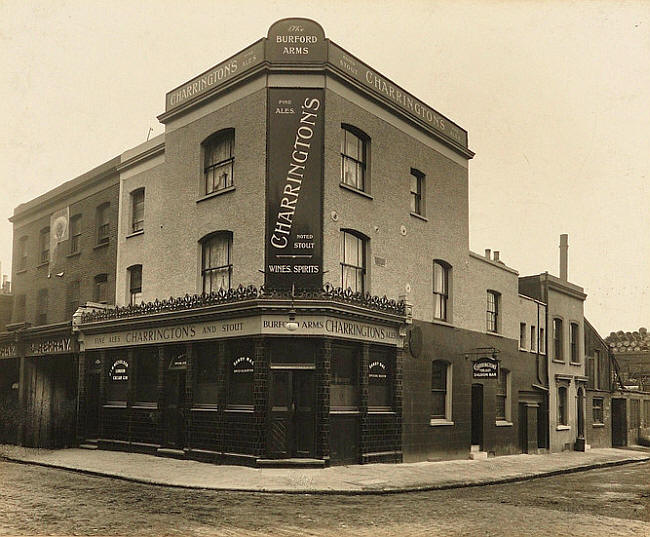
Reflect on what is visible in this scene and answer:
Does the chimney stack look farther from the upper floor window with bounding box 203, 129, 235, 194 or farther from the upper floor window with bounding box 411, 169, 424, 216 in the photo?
the upper floor window with bounding box 203, 129, 235, 194

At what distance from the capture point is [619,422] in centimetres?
3712

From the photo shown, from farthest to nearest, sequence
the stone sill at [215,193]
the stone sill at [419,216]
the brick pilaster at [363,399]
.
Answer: the stone sill at [419,216]
the stone sill at [215,193]
the brick pilaster at [363,399]

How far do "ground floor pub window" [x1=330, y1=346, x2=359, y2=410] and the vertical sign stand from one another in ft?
6.62

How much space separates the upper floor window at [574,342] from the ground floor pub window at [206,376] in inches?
769

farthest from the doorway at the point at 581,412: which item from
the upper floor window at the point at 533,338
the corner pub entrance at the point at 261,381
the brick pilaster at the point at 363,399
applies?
the brick pilaster at the point at 363,399

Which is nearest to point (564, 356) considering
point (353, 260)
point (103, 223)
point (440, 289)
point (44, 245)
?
point (440, 289)

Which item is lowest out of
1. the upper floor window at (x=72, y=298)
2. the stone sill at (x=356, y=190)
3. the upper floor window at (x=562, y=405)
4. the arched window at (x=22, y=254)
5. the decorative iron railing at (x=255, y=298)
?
the upper floor window at (x=562, y=405)

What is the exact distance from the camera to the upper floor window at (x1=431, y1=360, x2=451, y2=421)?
2236 cm

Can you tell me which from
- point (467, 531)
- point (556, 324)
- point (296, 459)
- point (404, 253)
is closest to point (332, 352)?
point (296, 459)

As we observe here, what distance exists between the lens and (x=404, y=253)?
21406 mm

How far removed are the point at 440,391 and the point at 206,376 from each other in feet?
25.4

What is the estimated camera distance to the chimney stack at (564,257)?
3545cm

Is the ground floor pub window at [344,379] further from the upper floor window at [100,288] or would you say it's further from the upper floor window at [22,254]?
the upper floor window at [22,254]

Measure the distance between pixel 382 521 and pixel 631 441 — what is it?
104 ft
